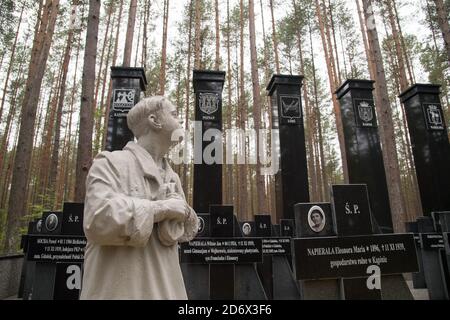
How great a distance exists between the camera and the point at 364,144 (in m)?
7.53

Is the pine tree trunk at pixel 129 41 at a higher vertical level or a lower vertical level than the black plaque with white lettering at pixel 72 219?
higher

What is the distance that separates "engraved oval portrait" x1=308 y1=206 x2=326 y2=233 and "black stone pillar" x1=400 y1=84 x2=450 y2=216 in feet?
16.0

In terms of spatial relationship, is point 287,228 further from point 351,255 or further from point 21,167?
point 21,167

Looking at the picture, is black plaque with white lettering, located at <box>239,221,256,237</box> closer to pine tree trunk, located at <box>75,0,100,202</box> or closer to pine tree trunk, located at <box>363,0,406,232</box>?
pine tree trunk, located at <box>75,0,100,202</box>

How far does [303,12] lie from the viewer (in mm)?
16578

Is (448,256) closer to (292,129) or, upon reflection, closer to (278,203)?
(278,203)

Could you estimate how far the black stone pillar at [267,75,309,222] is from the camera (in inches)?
288

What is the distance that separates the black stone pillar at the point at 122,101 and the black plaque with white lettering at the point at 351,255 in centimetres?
403

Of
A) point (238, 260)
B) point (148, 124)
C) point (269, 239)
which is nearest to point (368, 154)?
point (269, 239)

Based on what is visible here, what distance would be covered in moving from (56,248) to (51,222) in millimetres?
852

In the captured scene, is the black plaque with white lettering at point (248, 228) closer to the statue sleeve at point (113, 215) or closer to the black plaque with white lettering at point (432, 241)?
the black plaque with white lettering at point (432, 241)

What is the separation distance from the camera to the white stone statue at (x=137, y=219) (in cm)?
127

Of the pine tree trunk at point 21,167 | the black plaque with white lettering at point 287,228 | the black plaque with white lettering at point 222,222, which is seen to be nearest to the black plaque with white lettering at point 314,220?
the black plaque with white lettering at point 222,222

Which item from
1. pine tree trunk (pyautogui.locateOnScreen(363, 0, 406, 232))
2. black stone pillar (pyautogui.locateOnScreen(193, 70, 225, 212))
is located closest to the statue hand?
black stone pillar (pyautogui.locateOnScreen(193, 70, 225, 212))
